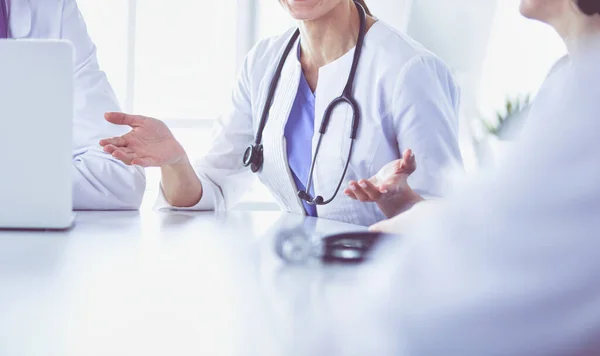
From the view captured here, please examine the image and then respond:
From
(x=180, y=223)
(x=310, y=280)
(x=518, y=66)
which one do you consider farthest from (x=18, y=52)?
(x=518, y=66)

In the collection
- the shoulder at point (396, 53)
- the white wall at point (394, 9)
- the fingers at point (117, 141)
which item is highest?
the white wall at point (394, 9)

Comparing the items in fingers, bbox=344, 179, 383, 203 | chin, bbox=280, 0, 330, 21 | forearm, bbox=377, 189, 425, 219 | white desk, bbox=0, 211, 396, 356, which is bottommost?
white desk, bbox=0, 211, 396, 356

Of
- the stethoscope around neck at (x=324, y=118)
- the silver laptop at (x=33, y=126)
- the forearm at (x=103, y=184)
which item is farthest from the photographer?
the stethoscope around neck at (x=324, y=118)

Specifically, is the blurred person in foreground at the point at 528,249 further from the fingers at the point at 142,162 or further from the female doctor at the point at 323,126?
the fingers at the point at 142,162

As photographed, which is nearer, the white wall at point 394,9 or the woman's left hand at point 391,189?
the woman's left hand at point 391,189

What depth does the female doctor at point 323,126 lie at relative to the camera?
1.18 metres

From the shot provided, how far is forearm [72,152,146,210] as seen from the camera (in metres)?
1.16

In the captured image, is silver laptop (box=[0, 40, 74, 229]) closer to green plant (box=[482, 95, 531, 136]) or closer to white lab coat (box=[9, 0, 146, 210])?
white lab coat (box=[9, 0, 146, 210])

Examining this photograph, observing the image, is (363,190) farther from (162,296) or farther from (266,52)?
(266,52)

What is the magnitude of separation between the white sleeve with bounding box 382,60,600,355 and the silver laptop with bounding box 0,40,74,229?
660mm

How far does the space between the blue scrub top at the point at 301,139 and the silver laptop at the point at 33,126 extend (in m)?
0.60

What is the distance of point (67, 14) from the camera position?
1412 millimetres

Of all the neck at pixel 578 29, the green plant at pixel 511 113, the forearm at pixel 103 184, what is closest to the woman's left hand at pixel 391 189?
the green plant at pixel 511 113

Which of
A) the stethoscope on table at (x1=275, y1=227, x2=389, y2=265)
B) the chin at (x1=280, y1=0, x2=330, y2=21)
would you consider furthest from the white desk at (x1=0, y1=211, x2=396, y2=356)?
the chin at (x1=280, y1=0, x2=330, y2=21)
